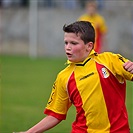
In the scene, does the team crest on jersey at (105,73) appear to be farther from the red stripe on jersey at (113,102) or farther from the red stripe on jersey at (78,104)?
the red stripe on jersey at (78,104)

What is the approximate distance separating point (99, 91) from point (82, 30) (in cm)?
57

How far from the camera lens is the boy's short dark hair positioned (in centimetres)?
506

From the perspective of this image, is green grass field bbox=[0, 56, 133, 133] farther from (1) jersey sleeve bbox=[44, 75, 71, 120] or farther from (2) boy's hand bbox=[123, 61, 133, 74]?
(2) boy's hand bbox=[123, 61, 133, 74]

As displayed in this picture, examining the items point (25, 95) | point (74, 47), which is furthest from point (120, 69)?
point (25, 95)

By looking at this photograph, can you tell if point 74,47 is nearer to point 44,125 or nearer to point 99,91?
point 99,91

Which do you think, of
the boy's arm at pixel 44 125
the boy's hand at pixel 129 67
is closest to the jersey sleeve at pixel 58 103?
the boy's arm at pixel 44 125

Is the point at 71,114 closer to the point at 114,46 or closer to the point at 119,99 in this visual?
the point at 119,99

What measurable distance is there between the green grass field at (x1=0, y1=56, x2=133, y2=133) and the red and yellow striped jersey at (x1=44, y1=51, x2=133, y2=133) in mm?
3358

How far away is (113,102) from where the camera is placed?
200 inches

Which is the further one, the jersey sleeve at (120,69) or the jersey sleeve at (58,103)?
the jersey sleeve at (58,103)

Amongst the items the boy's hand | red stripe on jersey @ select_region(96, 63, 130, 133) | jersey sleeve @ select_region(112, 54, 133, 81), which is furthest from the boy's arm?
the boy's hand

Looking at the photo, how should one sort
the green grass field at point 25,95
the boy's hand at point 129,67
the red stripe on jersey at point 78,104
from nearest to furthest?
the boy's hand at point 129,67 < the red stripe on jersey at point 78,104 < the green grass field at point 25,95

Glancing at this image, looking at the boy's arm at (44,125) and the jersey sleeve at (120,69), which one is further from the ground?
the jersey sleeve at (120,69)

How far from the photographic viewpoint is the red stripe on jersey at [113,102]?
16.6 feet
